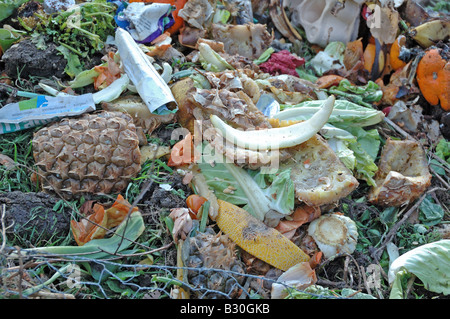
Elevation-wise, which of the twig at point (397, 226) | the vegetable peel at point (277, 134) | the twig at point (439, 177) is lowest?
the twig at point (397, 226)

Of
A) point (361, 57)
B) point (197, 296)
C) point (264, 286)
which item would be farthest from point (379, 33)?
point (197, 296)

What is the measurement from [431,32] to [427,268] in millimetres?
2445

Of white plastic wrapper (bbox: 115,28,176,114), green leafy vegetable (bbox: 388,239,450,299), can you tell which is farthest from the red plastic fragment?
green leafy vegetable (bbox: 388,239,450,299)

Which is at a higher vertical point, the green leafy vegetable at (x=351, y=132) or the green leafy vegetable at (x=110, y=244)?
the green leafy vegetable at (x=351, y=132)

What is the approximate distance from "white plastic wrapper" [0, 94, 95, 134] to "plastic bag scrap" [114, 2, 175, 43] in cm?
84

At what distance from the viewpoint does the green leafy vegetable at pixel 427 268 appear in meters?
2.59

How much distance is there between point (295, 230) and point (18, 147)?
1.93 meters

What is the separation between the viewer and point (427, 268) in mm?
2635

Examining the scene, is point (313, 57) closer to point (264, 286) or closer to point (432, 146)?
point (432, 146)

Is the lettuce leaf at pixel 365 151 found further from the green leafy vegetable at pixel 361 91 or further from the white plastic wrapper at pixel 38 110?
the white plastic wrapper at pixel 38 110

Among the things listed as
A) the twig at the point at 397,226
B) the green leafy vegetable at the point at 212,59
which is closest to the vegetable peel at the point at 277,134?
the green leafy vegetable at the point at 212,59

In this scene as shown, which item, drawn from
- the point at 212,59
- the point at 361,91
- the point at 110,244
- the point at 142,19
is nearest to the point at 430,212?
the point at 361,91

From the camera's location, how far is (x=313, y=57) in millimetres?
4328

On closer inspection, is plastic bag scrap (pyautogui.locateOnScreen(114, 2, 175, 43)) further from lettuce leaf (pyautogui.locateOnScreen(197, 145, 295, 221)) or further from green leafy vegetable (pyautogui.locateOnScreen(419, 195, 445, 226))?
green leafy vegetable (pyautogui.locateOnScreen(419, 195, 445, 226))
